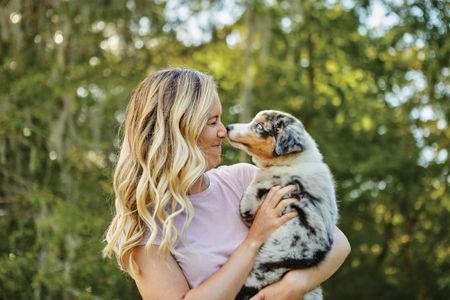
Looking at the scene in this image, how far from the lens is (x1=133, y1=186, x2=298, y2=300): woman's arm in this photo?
10.3 ft

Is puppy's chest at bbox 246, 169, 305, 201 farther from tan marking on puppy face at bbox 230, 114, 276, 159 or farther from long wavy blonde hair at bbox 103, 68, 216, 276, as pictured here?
long wavy blonde hair at bbox 103, 68, 216, 276

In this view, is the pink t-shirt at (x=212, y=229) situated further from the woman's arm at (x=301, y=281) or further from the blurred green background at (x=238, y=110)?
the blurred green background at (x=238, y=110)

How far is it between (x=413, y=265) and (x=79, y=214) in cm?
782

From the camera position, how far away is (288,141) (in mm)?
3693

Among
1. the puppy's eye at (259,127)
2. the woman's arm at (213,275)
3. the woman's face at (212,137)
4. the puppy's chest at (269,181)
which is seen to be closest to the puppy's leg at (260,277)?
the woman's arm at (213,275)

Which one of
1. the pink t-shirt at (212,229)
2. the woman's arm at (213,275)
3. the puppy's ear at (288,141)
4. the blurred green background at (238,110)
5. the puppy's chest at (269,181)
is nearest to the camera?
the woman's arm at (213,275)

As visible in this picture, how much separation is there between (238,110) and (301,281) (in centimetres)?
755

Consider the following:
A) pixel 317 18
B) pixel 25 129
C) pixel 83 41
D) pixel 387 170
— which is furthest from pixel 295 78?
pixel 25 129

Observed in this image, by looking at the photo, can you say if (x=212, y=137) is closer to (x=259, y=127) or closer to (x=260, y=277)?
(x=259, y=127)

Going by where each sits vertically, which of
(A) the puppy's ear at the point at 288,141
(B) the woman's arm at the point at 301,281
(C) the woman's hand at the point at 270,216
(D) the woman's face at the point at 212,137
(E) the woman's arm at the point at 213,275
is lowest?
(B) the woman's arm at the point at 301,281

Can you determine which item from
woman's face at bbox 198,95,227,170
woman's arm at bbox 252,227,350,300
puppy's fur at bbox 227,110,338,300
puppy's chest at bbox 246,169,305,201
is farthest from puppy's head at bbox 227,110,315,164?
woman's arm at bbox 252,227,350,300

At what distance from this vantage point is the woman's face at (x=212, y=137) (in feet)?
11.2

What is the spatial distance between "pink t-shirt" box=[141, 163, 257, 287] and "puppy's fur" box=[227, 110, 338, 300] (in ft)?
0.30

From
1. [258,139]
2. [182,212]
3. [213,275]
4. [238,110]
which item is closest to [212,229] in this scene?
[182,212]
